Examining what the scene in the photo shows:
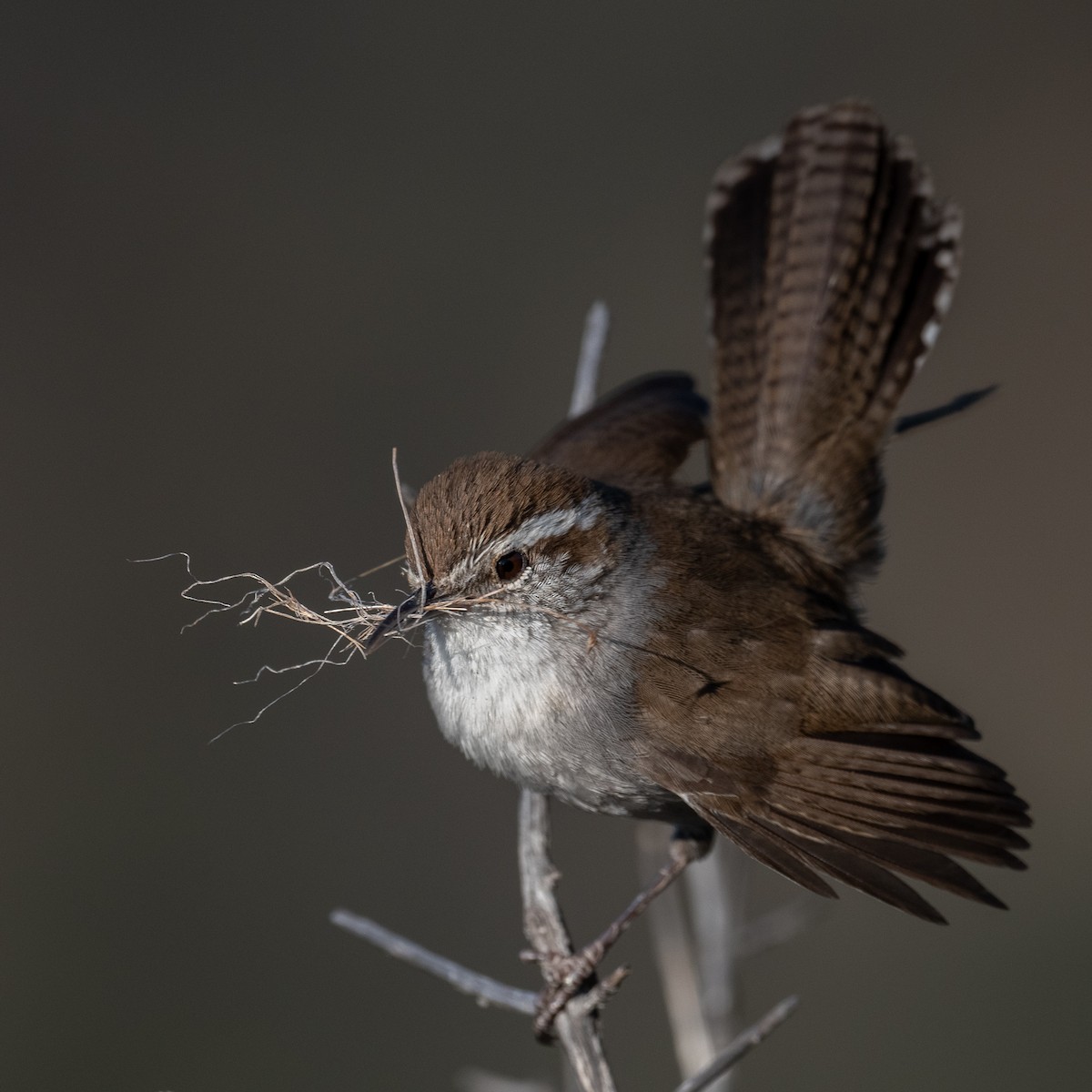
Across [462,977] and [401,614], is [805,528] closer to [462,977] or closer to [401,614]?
[401,614]

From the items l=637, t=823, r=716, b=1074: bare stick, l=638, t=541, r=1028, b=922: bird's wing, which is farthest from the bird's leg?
l=638, t=541, r=1028, b=922: bird's wing

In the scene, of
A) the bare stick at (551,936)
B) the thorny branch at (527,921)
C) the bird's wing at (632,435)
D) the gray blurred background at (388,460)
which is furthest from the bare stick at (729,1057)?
the gray blurred background at (388,460)

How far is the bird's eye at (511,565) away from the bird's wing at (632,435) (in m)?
1.29

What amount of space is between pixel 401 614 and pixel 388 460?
210 inches

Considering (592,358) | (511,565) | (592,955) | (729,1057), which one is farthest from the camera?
(592,358)

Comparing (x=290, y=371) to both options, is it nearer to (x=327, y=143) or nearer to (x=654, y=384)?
(x=327, y=143)

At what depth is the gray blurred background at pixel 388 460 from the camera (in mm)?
6680

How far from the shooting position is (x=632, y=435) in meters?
4.98

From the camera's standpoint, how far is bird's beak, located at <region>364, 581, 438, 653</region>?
128 inches

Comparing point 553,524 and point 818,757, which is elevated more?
point 553,524

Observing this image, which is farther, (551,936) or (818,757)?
(551,936)

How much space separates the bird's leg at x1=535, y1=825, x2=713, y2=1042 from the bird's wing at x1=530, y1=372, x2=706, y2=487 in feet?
4.51

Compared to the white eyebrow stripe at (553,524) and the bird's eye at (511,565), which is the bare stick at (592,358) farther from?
the bird's eye at (511,565)

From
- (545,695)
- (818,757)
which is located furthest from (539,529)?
(818,757)
